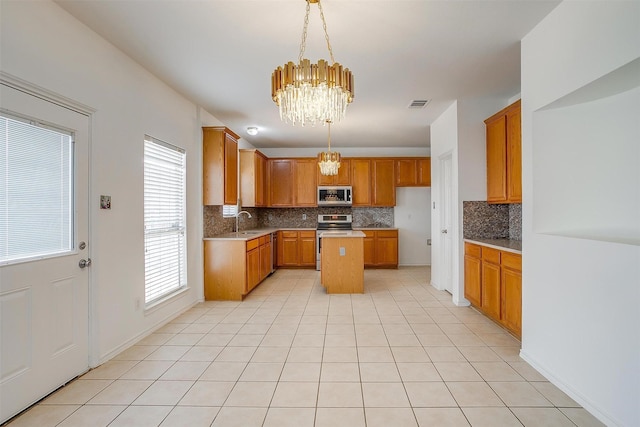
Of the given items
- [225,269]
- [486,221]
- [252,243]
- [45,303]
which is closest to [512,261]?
[486,221]

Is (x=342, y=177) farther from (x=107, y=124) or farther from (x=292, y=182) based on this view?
(x=107, y=124)

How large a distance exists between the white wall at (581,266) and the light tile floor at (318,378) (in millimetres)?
224

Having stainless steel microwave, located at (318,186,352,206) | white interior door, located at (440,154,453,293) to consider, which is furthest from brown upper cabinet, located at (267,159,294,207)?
white interior door, located at (440,154,453,293)

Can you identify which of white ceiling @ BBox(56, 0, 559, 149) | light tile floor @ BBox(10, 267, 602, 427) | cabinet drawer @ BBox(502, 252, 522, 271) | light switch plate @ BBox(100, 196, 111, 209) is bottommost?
light tile floor @ BBox(10, 267, 602, 427)

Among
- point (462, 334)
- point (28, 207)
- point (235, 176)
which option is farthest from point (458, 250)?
point (28, 207)

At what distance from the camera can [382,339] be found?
3.03 meters

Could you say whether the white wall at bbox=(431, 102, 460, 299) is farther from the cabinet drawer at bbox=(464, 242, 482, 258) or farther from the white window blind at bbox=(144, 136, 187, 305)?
the white window blind at bbox=(144, 136, 187, 305)

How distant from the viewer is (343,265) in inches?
188

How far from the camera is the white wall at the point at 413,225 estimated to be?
22.8 ft

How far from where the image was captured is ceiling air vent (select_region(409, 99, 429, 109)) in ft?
13.3

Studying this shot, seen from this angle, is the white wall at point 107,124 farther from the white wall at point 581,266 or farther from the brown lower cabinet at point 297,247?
the white wall at point 581,266

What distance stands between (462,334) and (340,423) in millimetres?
1848

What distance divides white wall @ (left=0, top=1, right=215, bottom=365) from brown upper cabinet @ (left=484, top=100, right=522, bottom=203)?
3.80m

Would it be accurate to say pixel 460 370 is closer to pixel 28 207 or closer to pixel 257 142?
pixel 28 207
